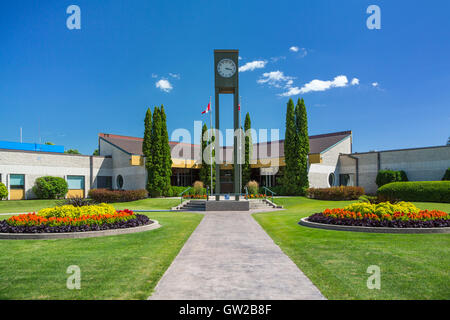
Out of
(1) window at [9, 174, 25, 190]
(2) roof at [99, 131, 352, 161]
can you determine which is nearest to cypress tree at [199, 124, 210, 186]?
(2) roof at [99, 131, 352, 161]

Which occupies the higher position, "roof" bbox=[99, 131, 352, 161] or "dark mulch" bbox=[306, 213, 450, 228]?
"roof" bbox=[99, 131, 352, 161]

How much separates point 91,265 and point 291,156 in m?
25.5

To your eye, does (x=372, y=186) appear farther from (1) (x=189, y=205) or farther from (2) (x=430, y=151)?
(1) (x=189, y=205)

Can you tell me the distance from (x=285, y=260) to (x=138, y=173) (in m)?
27.2

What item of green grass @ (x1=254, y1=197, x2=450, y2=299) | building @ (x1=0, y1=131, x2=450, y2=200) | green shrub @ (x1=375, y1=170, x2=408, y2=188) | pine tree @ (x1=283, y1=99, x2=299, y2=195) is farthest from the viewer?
pine tree @ (x1=283, y1=99, x2=299, y2=195)

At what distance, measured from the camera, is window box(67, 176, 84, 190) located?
3234 centimetres

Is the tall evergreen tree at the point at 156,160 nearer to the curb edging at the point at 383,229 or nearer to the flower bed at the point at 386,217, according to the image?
the flower bed at the point at 386,217

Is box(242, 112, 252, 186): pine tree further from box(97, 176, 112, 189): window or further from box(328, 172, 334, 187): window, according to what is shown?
box(97, 176, 112, 189): window

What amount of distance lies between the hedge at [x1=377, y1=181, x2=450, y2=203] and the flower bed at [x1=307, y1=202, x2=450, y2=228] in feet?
32.9

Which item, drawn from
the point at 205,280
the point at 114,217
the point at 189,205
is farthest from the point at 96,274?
the point at 189,205

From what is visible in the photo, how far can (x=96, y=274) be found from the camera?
216 inches

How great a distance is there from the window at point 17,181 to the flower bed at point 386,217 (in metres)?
28.5

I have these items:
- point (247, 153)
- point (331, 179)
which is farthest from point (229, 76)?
point (331, 179)

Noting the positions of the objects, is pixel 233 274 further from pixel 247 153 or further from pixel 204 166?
pixel 247 153
